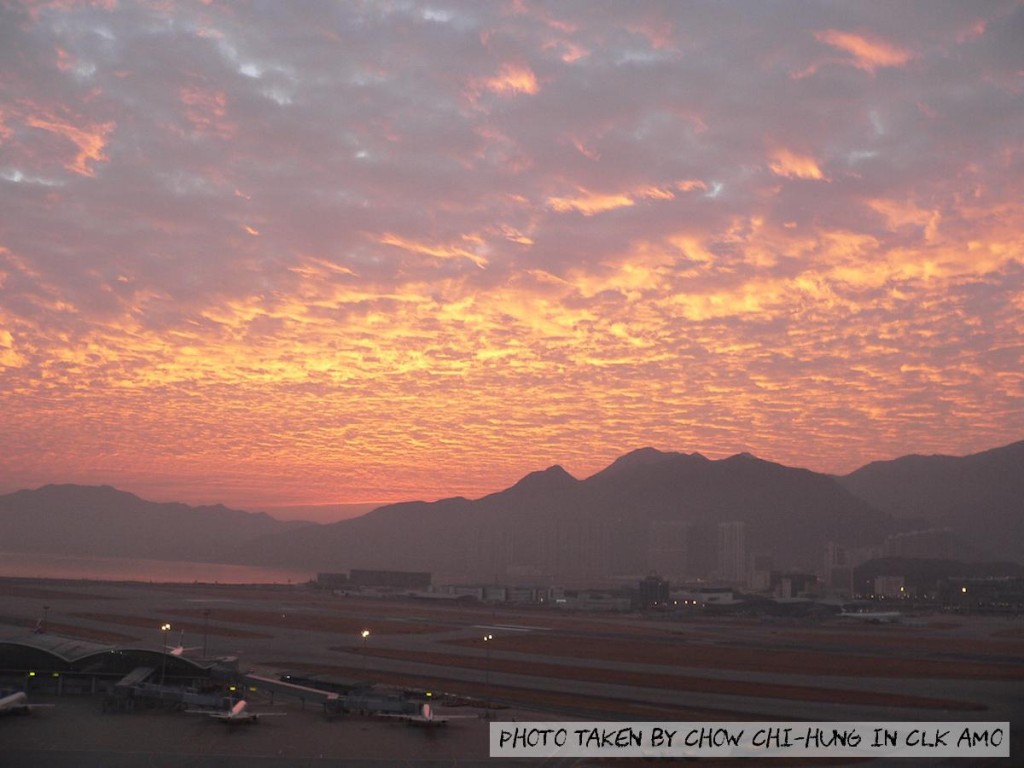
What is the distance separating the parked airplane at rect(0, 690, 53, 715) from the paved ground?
0.67m

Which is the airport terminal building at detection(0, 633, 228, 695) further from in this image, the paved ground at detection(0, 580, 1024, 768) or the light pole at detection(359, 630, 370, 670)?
the light pole at detection(359, 630, 370, 670)

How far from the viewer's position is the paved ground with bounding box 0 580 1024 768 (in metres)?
36.6

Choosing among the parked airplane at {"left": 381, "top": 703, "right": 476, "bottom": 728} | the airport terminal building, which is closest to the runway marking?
the airport terminal building

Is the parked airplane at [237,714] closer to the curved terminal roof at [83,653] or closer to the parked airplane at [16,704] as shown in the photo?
the curved terminal roof at [83,653]

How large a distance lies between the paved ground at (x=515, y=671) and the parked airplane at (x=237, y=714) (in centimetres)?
62

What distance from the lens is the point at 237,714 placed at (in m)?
39.6

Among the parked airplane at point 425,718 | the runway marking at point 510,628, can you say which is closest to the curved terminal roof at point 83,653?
the parked airplane at point 425,718

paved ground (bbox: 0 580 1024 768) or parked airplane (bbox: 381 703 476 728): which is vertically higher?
parked airplane (bbox: 381 703 476 728)

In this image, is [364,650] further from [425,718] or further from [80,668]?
[425,718]

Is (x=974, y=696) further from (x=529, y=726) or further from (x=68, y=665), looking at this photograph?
(x=68, y=665)

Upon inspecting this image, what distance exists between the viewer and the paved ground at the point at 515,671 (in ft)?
120

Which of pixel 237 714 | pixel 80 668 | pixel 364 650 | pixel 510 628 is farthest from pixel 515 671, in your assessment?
pixel 510 628

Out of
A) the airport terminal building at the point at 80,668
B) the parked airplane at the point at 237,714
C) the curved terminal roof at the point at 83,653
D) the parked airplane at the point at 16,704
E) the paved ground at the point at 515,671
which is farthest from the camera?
the curved terminal roof at the point at 83,653

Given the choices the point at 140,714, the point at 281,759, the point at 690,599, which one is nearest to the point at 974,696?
the point at 281,759
